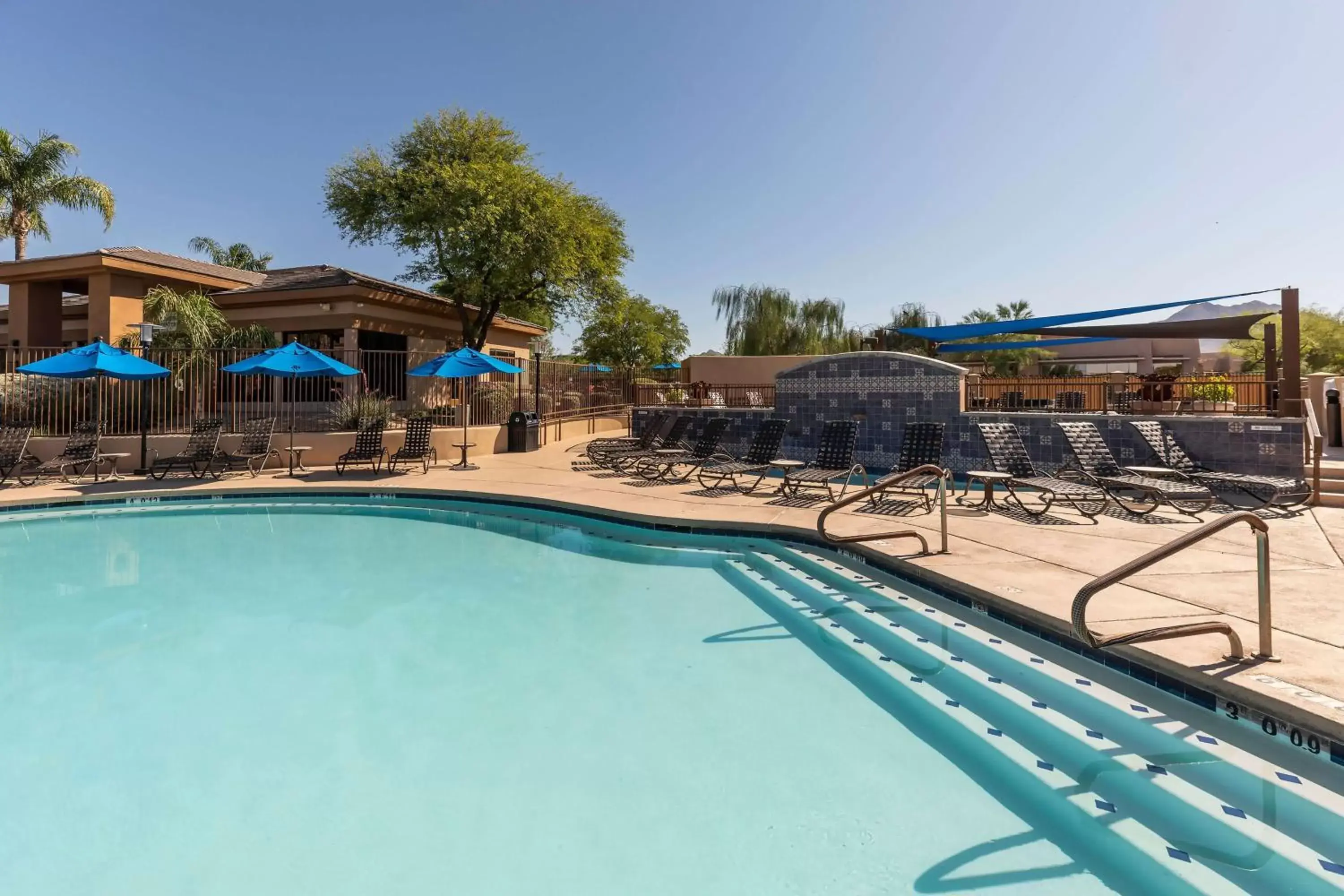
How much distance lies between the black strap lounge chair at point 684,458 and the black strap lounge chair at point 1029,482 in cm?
429

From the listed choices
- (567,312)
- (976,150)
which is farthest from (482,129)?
A: (976,150)

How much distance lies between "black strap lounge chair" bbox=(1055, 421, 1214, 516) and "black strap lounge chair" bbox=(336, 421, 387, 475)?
11.6 m

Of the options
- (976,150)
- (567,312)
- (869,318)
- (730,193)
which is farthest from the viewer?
(869,318)

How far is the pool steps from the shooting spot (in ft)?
7.68

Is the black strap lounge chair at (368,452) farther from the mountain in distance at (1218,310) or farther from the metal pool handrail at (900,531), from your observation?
the mountain in distance at (1218,310)

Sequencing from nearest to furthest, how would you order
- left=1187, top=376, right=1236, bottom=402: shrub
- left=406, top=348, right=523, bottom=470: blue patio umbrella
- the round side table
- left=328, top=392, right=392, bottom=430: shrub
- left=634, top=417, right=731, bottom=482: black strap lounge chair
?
the round side table
left=634, top=417, right=731, bottom=482: black strap lounge chair
left=406, top=348, right=523, bottom=470: blue patio umbrella
left=328, top=392, right=392, bottom=430: shrub
left=1187, top=376, right=1236, bottom=402: shrub

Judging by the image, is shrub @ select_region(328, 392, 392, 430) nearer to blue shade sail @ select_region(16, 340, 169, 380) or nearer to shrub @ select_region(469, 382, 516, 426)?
shrub @ select_region(469, 382, 516, 426)

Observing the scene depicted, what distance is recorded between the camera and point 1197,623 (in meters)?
3.56

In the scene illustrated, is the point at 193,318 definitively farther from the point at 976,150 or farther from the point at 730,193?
the point at 976,150

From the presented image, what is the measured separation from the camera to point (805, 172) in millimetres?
16781

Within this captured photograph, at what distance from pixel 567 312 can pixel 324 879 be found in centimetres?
2183

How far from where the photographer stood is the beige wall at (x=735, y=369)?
28359 mm

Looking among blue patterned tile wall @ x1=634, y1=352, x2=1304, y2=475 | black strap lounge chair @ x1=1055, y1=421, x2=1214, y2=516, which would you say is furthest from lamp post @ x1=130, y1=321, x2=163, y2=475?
black strap lounge chair @ x1=1055, y1=421, x2=1214, y2=516

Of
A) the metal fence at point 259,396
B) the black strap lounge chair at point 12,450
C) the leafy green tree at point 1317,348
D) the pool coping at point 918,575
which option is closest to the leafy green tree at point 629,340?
the metal fence at point 259,396
